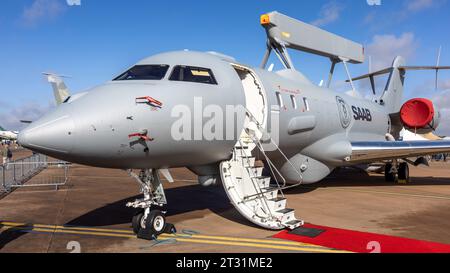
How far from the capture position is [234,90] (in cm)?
812

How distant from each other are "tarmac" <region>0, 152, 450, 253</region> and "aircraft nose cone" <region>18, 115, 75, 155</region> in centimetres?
206

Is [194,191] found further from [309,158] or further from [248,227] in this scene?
[248,227]

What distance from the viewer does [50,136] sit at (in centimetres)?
566

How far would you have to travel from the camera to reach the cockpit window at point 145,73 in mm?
7258

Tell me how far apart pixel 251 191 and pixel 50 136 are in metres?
4.54

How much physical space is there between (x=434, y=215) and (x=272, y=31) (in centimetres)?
1224

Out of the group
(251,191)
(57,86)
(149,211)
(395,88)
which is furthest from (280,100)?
(57,86)

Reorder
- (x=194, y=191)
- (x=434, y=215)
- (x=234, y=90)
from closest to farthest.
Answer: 1. (x=234, y=90)
2. (x=434, y=215)
3. (x=194, y=191)

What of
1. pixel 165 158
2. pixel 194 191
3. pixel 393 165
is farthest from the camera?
pixel 393 165

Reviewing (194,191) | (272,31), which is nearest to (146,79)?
(194,191)

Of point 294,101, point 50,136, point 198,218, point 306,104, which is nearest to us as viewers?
point 50,136

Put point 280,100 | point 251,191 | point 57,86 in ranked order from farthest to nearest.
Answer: point 57,86 < point 280,100 < point 251,191

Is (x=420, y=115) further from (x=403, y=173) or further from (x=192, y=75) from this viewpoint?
(x=192, y=75)

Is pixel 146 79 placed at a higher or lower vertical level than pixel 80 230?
higher
